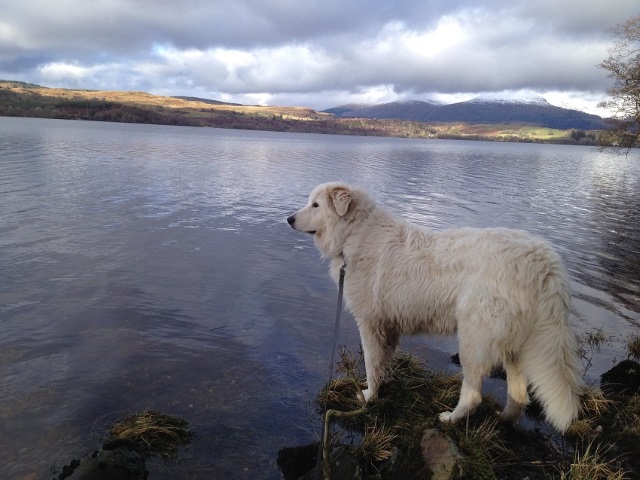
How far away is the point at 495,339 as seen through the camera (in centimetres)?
517

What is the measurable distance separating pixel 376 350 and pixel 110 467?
3552mm

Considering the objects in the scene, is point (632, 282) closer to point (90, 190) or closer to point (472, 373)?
point (472, 373)

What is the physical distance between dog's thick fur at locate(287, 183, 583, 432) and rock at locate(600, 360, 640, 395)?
248 centimetres

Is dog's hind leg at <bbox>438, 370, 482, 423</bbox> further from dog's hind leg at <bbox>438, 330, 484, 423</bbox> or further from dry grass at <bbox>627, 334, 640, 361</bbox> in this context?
dry grass at <bbox>627, 334, 640, 361</bbox>

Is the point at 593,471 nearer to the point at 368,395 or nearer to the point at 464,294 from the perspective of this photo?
the point at 464,294

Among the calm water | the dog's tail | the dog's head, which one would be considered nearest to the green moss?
the dog's tail

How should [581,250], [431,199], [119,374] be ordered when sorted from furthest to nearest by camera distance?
[431,199] < [581,250] < [119,374]

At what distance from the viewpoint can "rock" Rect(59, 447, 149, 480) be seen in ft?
16.0

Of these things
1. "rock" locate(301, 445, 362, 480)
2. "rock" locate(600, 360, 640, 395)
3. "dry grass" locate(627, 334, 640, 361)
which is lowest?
"dry grass" locate(627, 334, 640, 361)

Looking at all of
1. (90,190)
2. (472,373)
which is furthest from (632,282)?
(90,190)

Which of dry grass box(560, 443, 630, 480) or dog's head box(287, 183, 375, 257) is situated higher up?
dog's head box(287, 183, 375, 257)

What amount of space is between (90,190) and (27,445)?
65.1ft

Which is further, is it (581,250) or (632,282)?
(581,250)

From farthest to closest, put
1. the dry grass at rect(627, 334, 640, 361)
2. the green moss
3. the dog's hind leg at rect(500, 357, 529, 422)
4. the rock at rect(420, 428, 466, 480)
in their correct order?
the dry grass at rect(627, 334, 640, 361) < the dog's hind leg at rect(500, 357, 529, 422) < the green moss < the rock at rect(420, 428, 466, 480)
